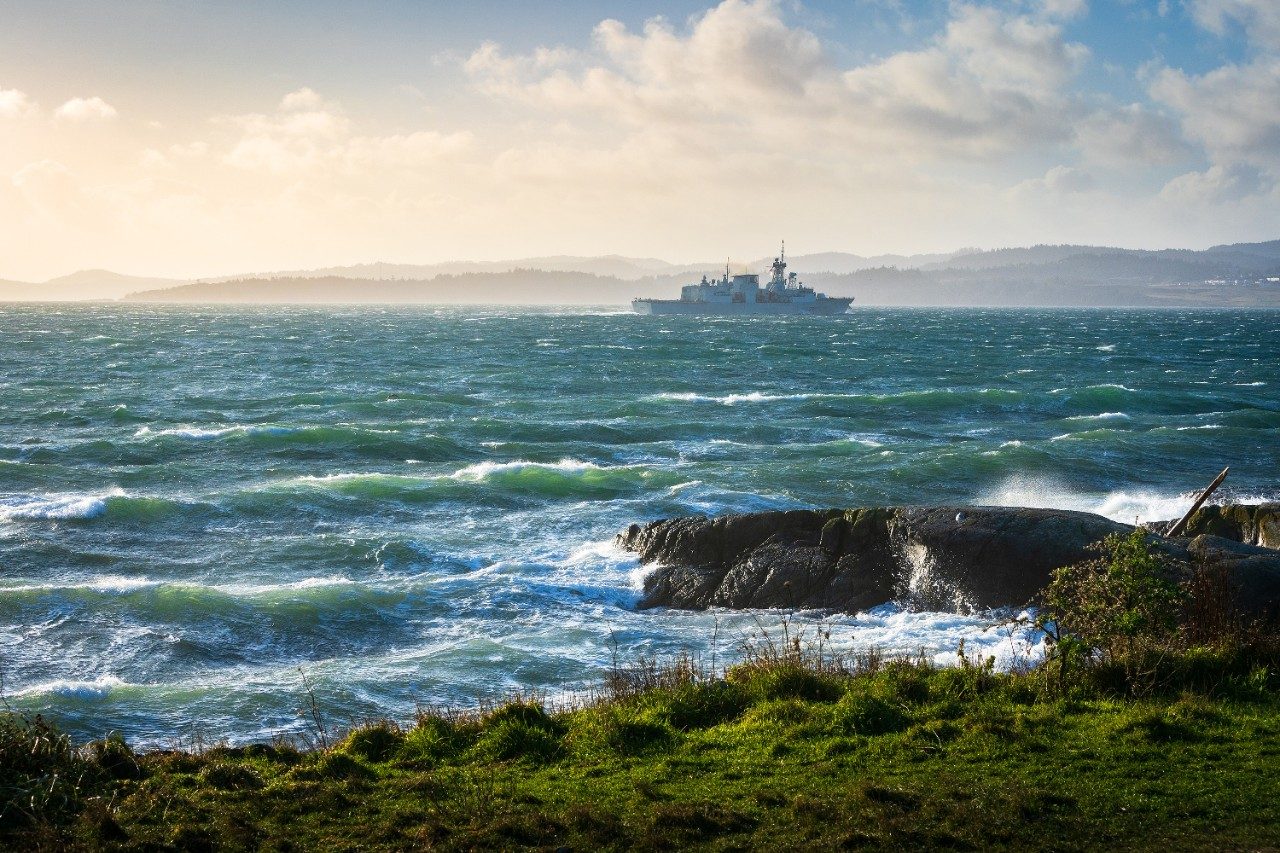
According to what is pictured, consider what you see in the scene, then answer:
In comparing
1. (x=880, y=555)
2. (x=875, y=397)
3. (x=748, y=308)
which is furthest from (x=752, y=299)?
(x=880, y=555)

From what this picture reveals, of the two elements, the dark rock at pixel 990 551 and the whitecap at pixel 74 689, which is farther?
the dark rock at pixel 990 551

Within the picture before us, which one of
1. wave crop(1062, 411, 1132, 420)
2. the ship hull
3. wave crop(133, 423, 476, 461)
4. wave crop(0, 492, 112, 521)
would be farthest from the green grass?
the ship hull

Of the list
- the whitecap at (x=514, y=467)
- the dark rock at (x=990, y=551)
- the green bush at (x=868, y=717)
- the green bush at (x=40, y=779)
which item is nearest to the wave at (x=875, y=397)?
the whitecap at (x=514, y=467)

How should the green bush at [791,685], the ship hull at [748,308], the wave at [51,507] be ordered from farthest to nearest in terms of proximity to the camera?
the ship hull at [748,308] → the wave at [51,507] → the green bush at [791,685]

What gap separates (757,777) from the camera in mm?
7633

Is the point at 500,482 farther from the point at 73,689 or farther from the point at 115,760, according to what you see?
the point at 115,760

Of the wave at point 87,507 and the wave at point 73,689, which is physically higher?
the wave at point 87,507

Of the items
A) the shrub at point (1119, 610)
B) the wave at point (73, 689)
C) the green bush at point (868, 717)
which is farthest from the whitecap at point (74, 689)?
the shrub at point (1119, 610)

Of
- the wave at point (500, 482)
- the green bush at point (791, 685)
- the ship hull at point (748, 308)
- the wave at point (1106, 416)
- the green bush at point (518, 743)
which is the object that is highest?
the ship hull at point (748, 308)

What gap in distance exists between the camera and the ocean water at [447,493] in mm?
13812

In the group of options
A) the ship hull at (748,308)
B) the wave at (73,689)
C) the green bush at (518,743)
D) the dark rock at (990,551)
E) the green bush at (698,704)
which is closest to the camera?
the green bush at (518,743)

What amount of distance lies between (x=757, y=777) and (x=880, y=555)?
30.0 ft

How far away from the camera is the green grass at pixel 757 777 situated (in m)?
6.41

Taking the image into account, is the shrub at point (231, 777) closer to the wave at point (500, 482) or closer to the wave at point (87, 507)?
the wave at point (87, 507)
